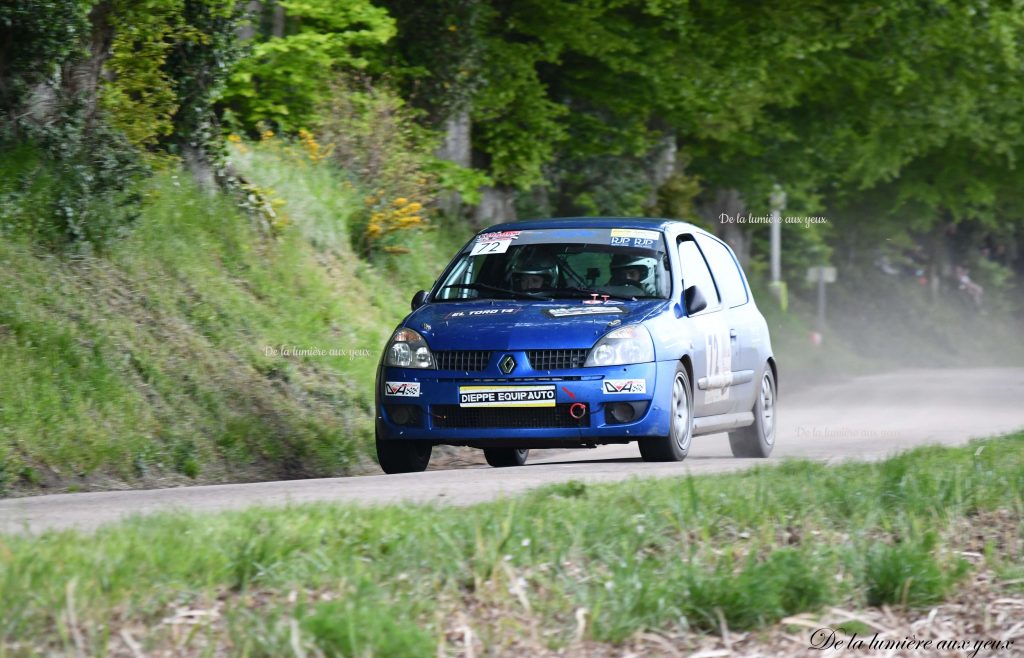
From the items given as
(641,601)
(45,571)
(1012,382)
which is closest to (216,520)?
(45,571)

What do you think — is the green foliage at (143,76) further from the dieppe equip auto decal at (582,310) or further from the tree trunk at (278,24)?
the tree trunk at (278,24)

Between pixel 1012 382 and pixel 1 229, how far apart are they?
763 inches

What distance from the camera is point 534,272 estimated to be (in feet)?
39.9

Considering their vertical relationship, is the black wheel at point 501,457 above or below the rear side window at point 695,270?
below

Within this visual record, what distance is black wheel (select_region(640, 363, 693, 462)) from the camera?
1125 cm

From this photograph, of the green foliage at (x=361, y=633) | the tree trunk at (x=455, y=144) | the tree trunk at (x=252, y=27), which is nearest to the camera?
the green foliage at (x=361, y=633)

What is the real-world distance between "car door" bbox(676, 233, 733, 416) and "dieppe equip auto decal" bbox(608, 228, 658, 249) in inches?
9.5

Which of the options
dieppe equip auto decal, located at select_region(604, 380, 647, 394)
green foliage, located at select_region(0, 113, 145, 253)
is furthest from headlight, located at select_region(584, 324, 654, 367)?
green foliage, located at select_region(0, 113, 145, 253)

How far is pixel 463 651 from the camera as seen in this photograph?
5.66 metres

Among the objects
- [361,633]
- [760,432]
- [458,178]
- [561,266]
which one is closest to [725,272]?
[760,432]

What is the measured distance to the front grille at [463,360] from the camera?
11.0 meters

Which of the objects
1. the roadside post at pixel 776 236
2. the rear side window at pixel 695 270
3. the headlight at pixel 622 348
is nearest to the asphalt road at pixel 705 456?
the headlight at pixel 622 348

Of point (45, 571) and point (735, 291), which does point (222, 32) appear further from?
point (45, 571)

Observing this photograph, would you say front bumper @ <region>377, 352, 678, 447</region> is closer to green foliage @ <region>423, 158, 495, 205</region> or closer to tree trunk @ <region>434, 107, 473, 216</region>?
green foliage @ <region>423, 158, 495, 205</region>
